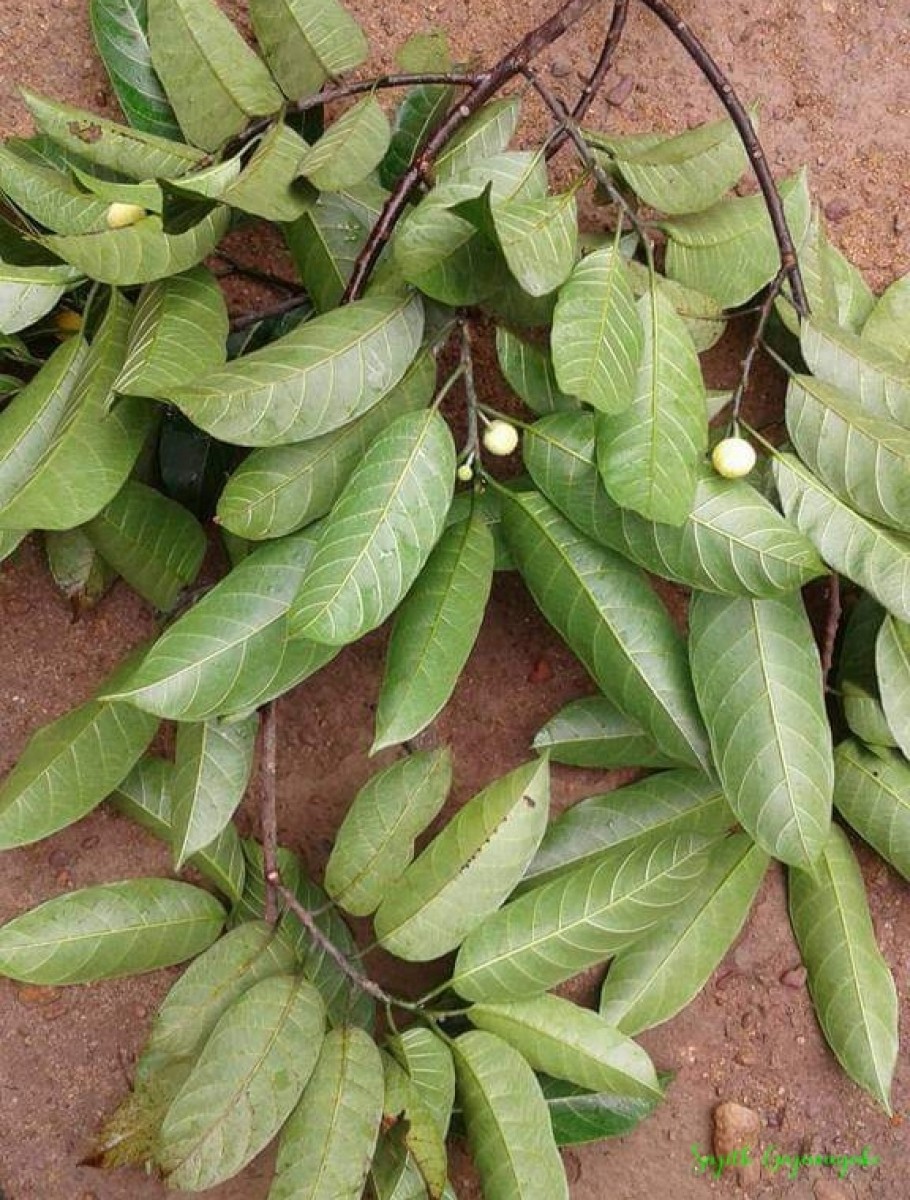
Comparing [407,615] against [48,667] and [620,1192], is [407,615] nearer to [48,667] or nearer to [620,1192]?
[48,667]

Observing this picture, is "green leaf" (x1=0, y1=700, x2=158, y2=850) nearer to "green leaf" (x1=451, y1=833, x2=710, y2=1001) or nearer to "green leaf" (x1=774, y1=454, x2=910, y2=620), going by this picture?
"green leaf" (x1=451, y1=833, x2=710, y2=1001)

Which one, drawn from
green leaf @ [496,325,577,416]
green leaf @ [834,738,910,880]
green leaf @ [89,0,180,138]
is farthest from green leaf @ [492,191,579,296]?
green leaf @ [834,738,910,880]

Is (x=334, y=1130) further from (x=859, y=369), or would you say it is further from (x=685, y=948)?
(x=859, y=369)

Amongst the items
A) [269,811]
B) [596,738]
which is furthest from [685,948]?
[269,811]

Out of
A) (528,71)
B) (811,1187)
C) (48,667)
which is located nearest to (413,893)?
(48,667)

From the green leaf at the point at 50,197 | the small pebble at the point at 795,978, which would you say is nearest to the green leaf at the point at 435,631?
the green leaf at the point at 50,197

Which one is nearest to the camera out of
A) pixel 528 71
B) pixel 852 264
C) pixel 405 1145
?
pixel 405 1145
